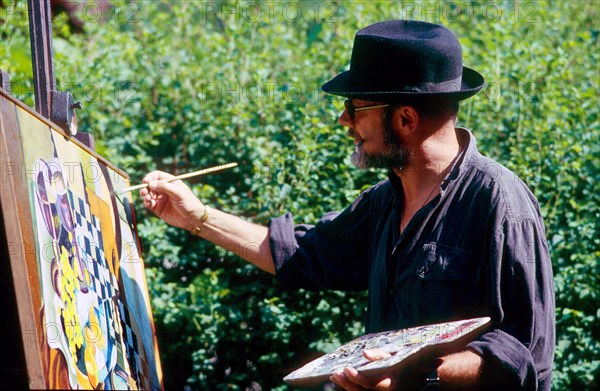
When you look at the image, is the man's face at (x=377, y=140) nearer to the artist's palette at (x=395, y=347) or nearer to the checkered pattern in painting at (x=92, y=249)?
the artist's palette at (x=395, y=347)

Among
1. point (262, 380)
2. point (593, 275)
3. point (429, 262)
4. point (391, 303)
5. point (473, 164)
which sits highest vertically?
point (473, 164)

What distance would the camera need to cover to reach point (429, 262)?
8.57 ft

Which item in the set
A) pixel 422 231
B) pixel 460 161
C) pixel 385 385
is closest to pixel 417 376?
pixel 385 385

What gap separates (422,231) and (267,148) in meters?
1.43

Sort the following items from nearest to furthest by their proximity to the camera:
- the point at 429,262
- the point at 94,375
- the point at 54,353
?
the point at 54,353, the point at 94,375, the point at 429,262

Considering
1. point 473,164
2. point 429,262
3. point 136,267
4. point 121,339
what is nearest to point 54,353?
point 121,339

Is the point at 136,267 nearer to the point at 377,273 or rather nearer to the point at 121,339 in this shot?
the point at 121,339

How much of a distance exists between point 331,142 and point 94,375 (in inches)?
78.5

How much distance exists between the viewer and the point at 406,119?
2740mm

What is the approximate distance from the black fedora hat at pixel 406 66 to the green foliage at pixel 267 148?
1.01 metres

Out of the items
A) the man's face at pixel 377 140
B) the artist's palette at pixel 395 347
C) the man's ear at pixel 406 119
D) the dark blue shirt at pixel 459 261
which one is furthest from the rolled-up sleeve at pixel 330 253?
the artist's palette at pixel 395 347

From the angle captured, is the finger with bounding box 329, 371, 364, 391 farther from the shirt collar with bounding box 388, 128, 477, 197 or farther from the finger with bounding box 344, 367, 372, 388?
the shirt collar with bounding box 388, 128, 477, 197

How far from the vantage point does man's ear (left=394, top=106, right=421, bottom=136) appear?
8.93 ft

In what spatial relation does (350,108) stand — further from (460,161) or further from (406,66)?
(460,161)
